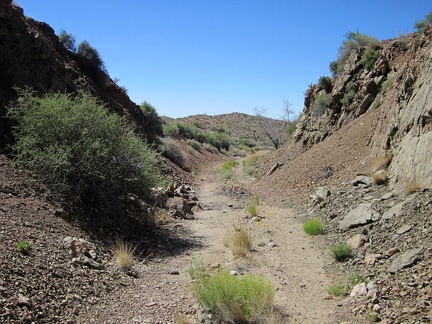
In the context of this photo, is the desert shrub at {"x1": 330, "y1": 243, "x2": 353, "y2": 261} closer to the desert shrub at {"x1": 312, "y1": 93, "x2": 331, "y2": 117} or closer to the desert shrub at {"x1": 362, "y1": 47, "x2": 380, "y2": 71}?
the desert shrub at {"x1": 362, "y1": 47, "x2": 380, "y2": 71}

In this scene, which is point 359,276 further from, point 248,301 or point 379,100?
point 379,100

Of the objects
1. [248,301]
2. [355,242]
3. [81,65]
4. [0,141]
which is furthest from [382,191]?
[81,65]

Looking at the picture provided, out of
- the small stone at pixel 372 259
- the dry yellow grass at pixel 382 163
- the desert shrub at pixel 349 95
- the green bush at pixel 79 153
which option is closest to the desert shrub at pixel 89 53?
the green bush at pixel 79 153

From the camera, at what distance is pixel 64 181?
8.94m

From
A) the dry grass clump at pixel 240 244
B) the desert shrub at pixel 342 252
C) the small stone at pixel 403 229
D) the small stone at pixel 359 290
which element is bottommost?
the dry grass clump at pixel 240 244

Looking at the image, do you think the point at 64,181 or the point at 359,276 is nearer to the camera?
the point at 359,276

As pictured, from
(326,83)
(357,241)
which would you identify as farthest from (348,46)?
(357,241)

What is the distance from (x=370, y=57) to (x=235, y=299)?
56.4ft

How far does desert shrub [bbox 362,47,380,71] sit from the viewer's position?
63.2 ft

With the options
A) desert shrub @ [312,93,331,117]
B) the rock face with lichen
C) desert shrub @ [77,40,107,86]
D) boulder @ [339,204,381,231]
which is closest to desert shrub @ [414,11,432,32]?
the rock face with lichen

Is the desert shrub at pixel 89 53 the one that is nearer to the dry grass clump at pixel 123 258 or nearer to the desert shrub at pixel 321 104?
the desert shrub at pixel 321 104

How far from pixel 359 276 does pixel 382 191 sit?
13.1 ft

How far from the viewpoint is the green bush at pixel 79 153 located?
30.3 feet

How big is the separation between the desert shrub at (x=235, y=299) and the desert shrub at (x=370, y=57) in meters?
16.6
